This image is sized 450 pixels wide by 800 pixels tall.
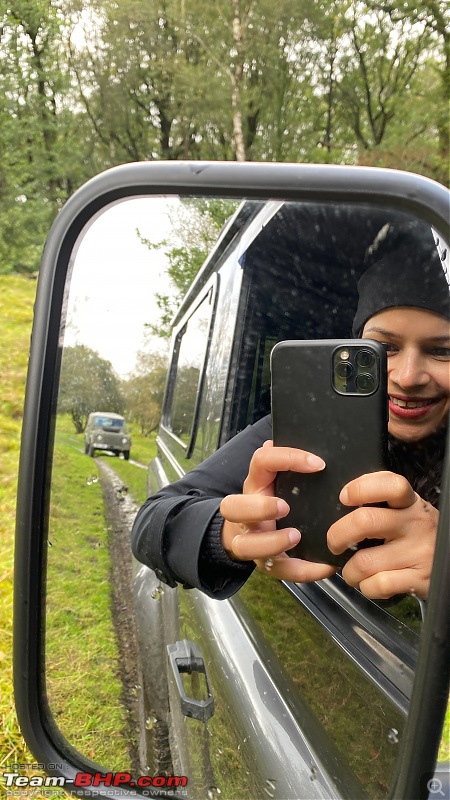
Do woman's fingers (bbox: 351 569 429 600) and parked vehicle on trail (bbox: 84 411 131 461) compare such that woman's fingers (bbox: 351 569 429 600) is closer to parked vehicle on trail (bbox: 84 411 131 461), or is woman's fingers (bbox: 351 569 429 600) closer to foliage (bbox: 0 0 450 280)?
parked vehicle on trail (bbox: 84 411 131 461)

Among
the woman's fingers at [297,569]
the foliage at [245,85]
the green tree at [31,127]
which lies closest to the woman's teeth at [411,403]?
the woman's fingers at [297,569]

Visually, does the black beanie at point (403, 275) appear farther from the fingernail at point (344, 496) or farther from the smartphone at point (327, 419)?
the fingernail at point (344, 496)

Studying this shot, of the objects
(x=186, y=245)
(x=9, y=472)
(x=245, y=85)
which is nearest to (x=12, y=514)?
(x=9, y=472)

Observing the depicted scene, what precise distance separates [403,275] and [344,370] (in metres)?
0.24

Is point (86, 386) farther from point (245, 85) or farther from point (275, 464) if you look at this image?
point (245, 85)

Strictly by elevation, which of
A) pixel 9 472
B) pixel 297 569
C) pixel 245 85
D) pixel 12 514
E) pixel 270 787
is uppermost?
pixel 245 85

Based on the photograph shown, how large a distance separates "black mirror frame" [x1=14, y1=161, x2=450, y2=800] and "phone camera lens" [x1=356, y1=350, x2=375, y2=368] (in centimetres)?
13

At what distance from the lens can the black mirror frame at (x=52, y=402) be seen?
0.64 m

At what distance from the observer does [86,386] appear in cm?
121

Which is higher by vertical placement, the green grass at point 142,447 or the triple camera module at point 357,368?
the triple camera module at point 357,368

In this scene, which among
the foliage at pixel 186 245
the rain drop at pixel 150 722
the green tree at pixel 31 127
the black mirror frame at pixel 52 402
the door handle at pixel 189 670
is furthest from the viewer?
the green tree at pixel 31 127

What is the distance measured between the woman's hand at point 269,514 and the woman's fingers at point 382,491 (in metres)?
0.05

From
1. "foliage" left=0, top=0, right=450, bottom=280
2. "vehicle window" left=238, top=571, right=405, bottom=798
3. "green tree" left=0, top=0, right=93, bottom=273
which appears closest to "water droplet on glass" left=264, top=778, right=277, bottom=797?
"vehicle window" left=238, top=571, right=405, bottom=798

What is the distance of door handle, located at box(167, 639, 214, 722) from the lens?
1236mm
